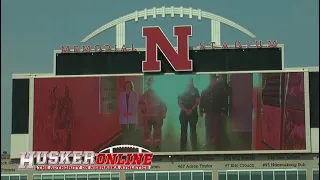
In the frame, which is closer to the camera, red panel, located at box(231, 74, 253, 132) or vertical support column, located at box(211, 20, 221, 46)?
red panel, located at box(231, 74, 253, 132)

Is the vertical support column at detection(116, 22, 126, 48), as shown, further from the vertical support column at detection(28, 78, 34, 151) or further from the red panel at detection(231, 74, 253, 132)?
the red panel at detection(231, 74, 253, 132)

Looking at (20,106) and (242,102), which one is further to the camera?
(20,106)

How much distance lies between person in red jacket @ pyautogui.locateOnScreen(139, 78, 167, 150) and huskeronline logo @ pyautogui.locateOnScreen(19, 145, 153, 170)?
4.61ft

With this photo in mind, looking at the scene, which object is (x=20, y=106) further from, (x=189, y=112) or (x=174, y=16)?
(x=174, y=16)

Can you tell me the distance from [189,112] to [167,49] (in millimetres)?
7467

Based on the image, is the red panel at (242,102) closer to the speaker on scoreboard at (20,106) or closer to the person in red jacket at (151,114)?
the person in red jacket at (151,114)

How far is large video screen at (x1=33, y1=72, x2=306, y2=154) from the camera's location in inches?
2302

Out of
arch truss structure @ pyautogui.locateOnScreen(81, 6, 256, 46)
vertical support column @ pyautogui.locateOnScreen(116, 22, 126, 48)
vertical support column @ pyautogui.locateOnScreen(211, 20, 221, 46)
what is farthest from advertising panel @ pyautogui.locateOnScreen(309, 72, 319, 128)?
vertical support column @ pyautogui.locateOnScreen(116, 22, 126, 48)

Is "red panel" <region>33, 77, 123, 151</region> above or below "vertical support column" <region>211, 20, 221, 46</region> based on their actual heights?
below

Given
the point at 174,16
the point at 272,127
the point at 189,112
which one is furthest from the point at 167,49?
the point at 272,127

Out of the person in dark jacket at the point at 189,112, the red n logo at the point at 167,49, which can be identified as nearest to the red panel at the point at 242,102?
the person in dark jacket at the point at 189,112

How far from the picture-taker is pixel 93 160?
2302 inches

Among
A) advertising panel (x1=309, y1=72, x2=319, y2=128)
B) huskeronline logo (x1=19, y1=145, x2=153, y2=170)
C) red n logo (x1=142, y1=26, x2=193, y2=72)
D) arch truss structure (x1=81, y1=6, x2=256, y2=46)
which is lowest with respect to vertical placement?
huskeronline logo (x1=19, y1=145, x2=153, y2=170)

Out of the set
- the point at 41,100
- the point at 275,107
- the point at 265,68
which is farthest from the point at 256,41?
the point at 41,100
